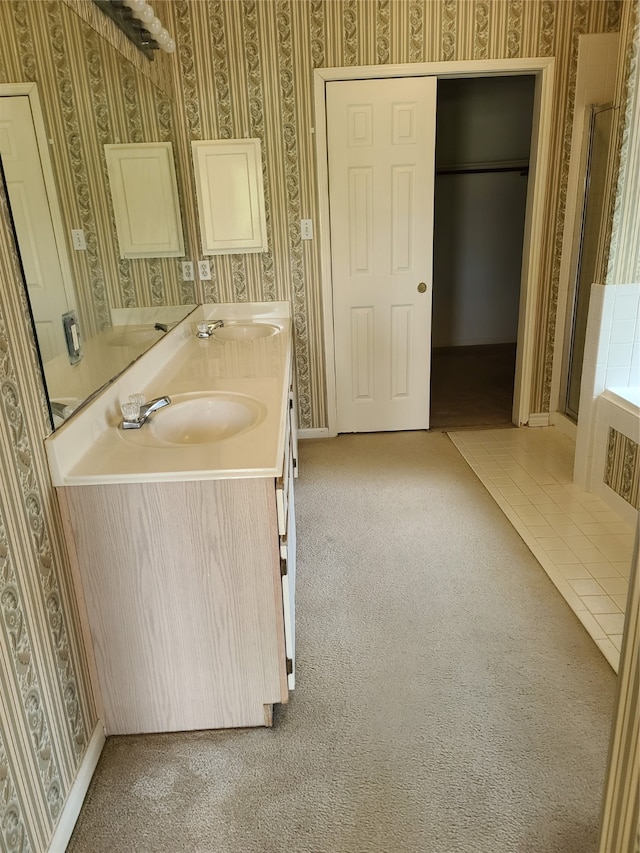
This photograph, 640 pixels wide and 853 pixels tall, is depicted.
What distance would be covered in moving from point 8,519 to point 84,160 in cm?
114

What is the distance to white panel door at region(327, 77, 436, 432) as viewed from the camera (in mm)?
3287

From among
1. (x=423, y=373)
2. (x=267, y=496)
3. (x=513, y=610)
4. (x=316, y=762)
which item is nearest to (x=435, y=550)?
(x=513, y=610)

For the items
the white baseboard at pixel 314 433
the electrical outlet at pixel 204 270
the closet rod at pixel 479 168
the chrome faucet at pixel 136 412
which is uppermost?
the closet rod at pixel 479 168

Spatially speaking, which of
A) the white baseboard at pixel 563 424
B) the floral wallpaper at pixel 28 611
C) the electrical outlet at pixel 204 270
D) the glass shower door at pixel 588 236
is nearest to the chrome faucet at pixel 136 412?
the floral wallpaper at pixel 28 611

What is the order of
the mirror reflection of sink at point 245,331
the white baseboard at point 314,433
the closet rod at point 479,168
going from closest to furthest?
the mirror reflection of sink at point 245,331
the white baseboard at point 314,433
the closet rod at point 479,168

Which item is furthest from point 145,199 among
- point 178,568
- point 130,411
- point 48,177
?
point 178,568

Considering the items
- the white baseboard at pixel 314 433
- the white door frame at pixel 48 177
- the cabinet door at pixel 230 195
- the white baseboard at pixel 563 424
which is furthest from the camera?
the white baseboard at pixel 314 433

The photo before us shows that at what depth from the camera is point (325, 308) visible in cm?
359

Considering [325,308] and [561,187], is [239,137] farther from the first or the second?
[561,187]

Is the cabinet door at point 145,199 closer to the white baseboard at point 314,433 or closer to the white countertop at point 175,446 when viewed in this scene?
the white countertop at point 175,446

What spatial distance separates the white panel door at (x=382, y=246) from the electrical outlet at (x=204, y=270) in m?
0.74

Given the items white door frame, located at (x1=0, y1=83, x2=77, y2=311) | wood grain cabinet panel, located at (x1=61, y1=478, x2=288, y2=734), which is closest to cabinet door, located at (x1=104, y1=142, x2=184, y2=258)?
white door frame, located at (x1=0, y1=83, x2=77, y2=311)

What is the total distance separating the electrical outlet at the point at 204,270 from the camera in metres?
3.46

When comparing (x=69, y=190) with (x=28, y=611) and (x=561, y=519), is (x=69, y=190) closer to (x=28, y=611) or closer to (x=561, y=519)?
(x=28, y=611)
